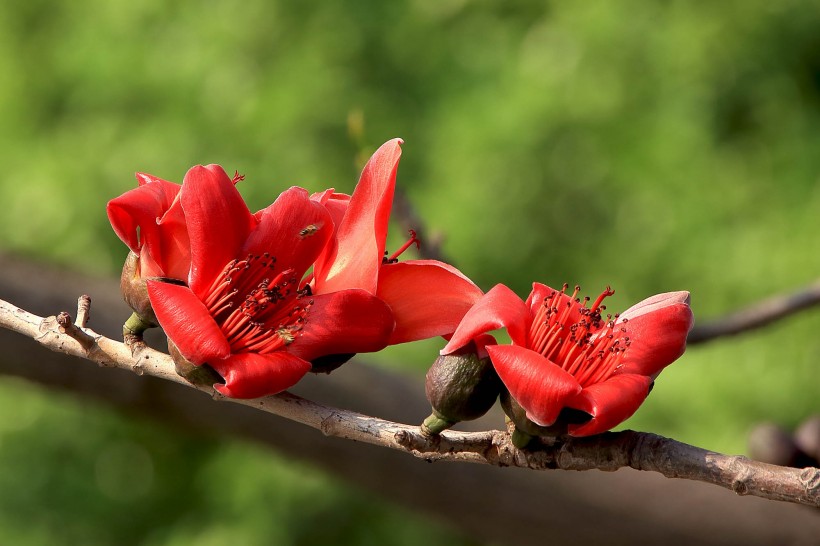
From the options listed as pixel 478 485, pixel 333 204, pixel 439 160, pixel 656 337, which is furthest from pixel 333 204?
pixel 439 160

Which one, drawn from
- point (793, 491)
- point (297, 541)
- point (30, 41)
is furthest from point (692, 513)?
point (30, 41)

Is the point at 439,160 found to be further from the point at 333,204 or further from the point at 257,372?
the point at 257,372

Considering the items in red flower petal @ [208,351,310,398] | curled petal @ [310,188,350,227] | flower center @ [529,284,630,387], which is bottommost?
red flower petal @ [208,351,310,398]

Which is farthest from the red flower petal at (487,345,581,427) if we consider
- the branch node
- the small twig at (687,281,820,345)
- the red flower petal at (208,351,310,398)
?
the small twig at (687,281,820,345)

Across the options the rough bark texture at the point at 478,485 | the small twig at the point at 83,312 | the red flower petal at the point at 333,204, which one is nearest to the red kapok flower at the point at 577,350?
the red flower petal at the point at 333,204

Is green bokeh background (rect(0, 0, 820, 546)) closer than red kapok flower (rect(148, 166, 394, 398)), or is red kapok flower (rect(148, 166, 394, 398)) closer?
red kapok flower (rect(148, 166, 394, 398))

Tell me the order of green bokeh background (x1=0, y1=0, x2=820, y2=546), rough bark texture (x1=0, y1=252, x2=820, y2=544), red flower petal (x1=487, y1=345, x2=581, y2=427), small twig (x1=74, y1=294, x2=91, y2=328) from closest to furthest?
red flower petal (x1=487, y1=345, x2=581, y2=427), small twig (x1=74, y1=294, x2=91, y2=328), rough bark texture (x1=0, y1=252, x2=820, y2=544), green bokeh background (x1=0, y1=0, x2=820, y2=546)

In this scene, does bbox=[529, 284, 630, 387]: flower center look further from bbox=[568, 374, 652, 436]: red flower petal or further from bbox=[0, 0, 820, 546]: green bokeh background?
bbox=[0, 0, 820, 546]: green bokeh background
